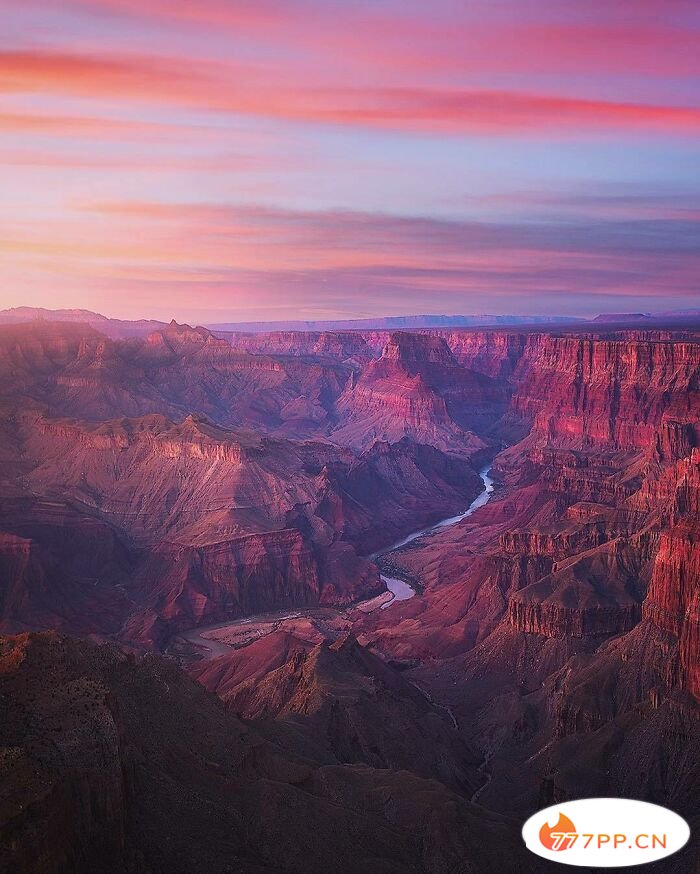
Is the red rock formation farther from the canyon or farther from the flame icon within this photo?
the flame icon

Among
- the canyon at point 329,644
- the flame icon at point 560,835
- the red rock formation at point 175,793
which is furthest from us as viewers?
the canyon at point 329,644

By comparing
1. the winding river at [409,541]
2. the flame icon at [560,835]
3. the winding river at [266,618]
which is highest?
the flame icon at [560,835]

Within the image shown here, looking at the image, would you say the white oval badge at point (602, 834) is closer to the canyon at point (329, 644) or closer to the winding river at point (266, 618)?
the canyon at point (329, 644)

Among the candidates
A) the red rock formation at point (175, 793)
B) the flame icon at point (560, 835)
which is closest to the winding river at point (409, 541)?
the red rock formation at point (175, 793)

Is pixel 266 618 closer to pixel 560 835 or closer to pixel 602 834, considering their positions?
pixel 560 835

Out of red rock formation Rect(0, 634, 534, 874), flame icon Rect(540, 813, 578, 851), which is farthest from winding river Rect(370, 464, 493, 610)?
flame icon Rect(540, 813, 578, 851)
